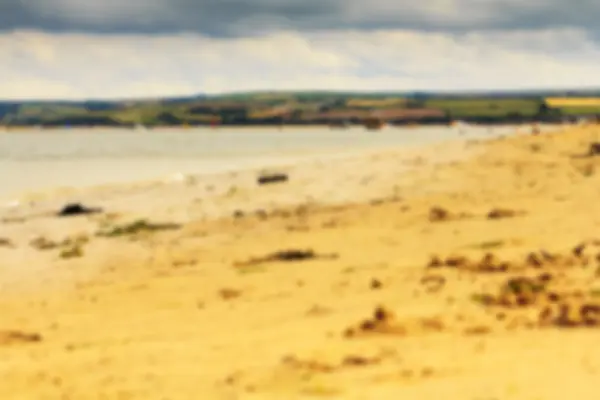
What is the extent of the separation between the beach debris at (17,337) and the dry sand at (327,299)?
0.13 feet

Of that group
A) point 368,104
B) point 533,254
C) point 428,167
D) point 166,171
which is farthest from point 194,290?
point 368,104

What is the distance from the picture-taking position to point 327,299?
11.7 metres

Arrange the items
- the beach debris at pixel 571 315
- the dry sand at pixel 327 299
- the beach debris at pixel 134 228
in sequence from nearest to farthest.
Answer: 1. the dry sand at pixel 327 299
2. the beach debris at pixel 571 315
3. the beach debris at pixel 134 228

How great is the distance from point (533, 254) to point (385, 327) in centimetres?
382

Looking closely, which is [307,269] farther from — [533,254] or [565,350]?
[565,350]

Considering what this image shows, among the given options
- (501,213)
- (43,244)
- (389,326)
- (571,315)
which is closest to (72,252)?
(43,244)

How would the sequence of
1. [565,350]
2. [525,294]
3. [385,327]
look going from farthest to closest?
[525,294], [385,327], [565,350]

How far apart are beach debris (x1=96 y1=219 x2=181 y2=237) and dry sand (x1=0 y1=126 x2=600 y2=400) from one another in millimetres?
130

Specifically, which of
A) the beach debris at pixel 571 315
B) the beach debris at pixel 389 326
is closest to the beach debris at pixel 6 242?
the beach debris at pixel 389 326

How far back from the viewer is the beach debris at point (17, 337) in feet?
35.1

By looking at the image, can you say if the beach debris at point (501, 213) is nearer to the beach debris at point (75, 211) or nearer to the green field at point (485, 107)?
the beach debris at point (75, 211)

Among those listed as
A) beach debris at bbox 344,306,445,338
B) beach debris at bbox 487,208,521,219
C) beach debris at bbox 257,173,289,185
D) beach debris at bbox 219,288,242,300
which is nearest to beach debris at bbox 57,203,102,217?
beach debris at bbox 257,173,289,185

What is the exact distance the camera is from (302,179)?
29.9m

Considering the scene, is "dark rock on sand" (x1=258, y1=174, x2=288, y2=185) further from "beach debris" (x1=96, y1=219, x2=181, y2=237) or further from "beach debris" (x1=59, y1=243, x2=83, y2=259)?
"beach debris" (x1=59, y1=243, x2=83, y2=259)
